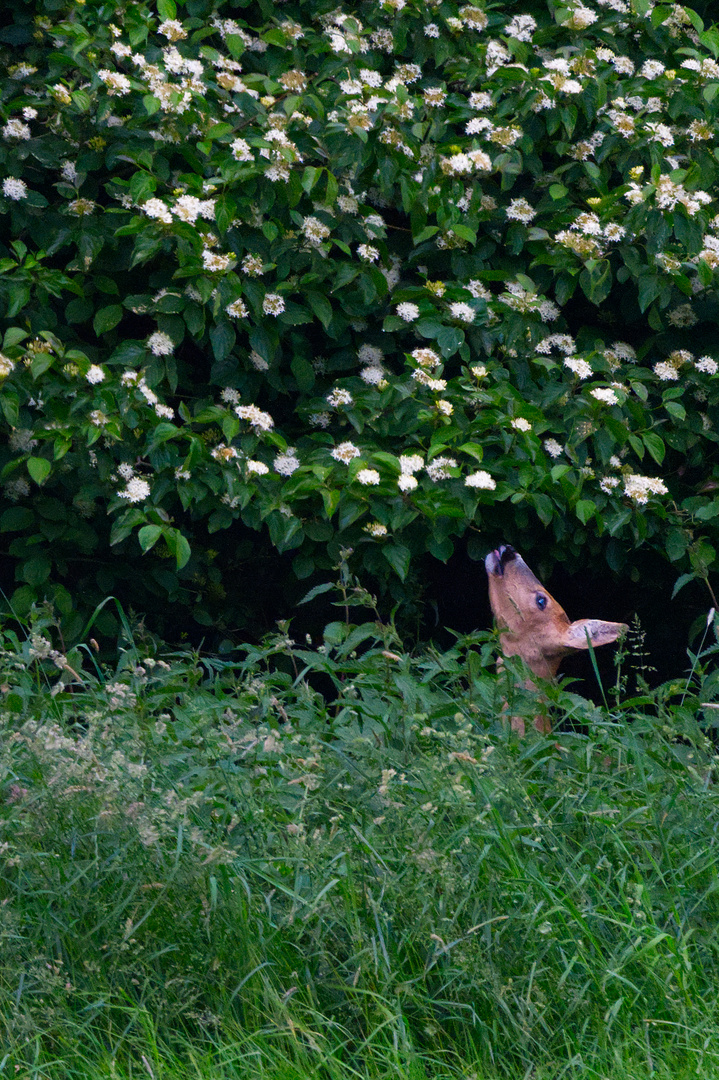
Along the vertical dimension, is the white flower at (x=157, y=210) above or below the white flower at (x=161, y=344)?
above

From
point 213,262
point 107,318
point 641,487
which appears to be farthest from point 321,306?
point 641,487

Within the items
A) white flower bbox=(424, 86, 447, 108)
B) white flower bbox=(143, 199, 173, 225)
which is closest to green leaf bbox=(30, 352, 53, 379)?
white flower bbox=(143, 199, 173, 225)

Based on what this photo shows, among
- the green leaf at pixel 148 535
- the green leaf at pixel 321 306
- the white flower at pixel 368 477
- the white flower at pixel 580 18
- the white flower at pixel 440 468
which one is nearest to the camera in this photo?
the green leaf at pixel 148 535

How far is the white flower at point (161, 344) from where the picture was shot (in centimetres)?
356

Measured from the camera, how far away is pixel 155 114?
351cm

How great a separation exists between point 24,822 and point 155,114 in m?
2.20

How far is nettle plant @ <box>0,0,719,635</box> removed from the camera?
11.4 feet

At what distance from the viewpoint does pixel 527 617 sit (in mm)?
3326

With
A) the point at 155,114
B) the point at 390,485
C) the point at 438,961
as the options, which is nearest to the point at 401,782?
the point at 438,961

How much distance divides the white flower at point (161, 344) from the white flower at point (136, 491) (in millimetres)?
412

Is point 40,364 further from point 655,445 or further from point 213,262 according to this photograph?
point 655,445

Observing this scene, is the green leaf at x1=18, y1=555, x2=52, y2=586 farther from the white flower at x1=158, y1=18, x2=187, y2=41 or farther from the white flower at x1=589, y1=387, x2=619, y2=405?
the white flower at x1=589, y1=387, x2=619, y2=405

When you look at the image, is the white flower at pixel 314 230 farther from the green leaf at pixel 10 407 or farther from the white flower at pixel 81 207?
the green leaf at pixel 10 407

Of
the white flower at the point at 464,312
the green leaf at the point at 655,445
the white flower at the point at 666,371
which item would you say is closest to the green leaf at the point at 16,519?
the white flower at the point at 464,312
